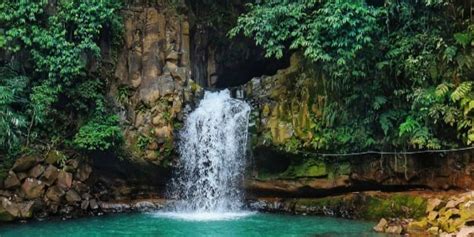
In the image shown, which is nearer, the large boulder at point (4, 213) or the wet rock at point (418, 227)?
the wet rock at point (418, 227)

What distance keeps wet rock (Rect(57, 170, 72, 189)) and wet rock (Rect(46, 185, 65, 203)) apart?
123 mm

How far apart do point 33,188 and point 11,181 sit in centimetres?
58

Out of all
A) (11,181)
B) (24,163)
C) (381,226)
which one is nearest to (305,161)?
(381,226)

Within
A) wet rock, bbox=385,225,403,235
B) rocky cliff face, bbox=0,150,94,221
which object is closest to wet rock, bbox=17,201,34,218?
rocky cliff face, bbox=0,150,94,221

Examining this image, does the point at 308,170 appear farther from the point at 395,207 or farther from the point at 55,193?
the point at 55,193

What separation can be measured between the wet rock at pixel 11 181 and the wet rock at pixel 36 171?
373 mm

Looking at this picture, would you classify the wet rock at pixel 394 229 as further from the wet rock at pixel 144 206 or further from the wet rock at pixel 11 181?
the wet rock at pixel 11 181

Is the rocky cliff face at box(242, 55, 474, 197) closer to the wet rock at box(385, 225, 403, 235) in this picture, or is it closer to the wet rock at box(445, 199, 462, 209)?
the wet rock at box(445, 199, 462, 209)

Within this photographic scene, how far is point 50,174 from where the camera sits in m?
13.5

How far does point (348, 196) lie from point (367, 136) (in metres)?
1.80

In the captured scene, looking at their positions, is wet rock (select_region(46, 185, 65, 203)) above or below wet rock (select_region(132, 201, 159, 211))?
above

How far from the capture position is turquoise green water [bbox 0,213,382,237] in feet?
37.0

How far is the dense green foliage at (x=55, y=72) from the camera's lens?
13641 mm

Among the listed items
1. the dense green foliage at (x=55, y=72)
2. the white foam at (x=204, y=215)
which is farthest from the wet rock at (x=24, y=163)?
the white foam at (x=204, y=215)
